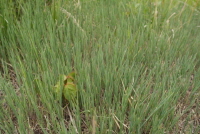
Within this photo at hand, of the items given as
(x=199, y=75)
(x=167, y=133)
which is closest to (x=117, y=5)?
(x=199, y=75)

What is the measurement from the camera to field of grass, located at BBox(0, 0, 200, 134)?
0.89 meters

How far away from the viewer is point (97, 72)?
3.35ft

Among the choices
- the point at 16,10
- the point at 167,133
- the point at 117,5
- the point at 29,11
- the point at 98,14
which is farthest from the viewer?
the point at 117,5

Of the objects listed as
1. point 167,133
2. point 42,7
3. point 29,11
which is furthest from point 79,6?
point 167,133

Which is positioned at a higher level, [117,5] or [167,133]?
[117,5]

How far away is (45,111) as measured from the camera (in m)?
0.98

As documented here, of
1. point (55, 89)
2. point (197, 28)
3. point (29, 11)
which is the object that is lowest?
point (55, 89)

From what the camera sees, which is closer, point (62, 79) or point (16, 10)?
point (62, 79)

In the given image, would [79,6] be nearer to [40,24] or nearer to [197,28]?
[40,24]

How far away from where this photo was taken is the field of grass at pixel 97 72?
35.1 inches

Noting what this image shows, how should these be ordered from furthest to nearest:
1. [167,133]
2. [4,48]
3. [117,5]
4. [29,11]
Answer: [117,5], [29,11], [4,48], [167,133]

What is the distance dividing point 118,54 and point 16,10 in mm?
869

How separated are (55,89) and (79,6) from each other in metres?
1.02

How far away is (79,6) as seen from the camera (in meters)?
1.78
